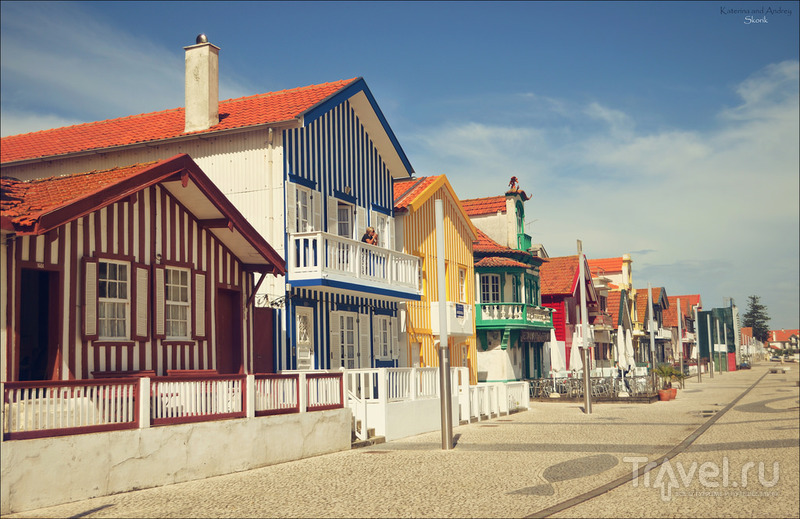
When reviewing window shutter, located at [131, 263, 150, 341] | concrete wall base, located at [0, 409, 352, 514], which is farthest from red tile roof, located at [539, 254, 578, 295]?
window shutter, located at [131, 263, 150, 341]

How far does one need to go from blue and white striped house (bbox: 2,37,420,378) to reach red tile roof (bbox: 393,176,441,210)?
2.12m

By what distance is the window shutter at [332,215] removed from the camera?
71.0ft

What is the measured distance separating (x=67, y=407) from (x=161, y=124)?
12.6 metres

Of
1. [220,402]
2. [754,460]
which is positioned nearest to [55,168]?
[220,402]

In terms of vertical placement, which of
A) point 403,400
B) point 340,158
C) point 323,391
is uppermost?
point 340,158

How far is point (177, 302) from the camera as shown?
49.8 ft

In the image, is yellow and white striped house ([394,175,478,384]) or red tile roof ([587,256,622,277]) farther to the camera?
red tile roof ([587,256,622,277])

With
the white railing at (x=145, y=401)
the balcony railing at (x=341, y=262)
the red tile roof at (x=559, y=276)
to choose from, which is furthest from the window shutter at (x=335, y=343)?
the red tile roof at (x=559, y=276)

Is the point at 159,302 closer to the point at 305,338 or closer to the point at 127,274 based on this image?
the point at 127,274

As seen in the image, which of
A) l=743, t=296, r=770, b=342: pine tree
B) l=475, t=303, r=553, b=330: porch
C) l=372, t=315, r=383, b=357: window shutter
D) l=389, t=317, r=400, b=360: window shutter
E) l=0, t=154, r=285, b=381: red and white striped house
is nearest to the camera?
l=0, t=154, r=285, b=381: red and white striped house

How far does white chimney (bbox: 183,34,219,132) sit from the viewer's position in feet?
66.1

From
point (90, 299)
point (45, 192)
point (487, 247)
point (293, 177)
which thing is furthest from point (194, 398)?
point (487, 247)

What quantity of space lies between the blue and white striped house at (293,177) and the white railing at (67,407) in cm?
560

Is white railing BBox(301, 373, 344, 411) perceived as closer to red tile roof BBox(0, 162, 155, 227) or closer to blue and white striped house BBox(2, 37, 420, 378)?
blue and white striped house BBox(2, 37, 420, 378)
